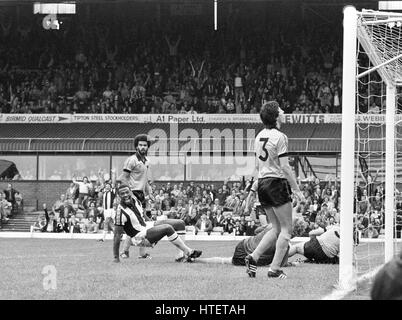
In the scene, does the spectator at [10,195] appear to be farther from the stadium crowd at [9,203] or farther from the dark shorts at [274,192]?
the dark shorts at [274,192]

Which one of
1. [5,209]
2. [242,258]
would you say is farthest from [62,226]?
[242,258]

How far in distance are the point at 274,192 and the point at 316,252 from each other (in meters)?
3.00

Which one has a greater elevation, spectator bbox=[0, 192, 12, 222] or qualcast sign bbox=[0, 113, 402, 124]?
qualcast sign bbox=[0, 113, 402, 124]

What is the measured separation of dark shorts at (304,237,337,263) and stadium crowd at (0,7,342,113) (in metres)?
25.8

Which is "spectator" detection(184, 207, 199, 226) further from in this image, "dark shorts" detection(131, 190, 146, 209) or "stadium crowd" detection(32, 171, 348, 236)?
"dark shorts" detection(131, 190, 146, 209)

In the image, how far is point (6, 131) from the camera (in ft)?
126

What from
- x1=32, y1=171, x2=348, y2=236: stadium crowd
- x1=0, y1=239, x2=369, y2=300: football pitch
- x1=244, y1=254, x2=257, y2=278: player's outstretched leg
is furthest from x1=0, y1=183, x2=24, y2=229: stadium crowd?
x1=244, y1=254, x2=257, y2=278: player's outstretched leg

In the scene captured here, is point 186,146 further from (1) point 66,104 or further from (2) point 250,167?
(1) point 66,104

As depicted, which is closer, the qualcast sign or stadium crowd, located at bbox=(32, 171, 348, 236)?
stadium crowd, located at bbox=(32, 171, 348, 236)

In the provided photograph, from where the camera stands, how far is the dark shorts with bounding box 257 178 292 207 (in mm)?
9414

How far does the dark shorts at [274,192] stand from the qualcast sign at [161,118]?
26.9 meters

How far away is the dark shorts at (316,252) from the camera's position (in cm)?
1216

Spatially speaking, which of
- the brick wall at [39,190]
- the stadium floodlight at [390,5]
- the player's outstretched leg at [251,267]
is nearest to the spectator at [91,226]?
the brick wall at [39,190]
